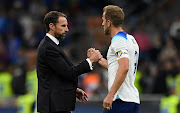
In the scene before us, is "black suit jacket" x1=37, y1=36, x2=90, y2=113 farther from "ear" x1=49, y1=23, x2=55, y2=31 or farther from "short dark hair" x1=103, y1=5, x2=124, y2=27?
"short dark hair" x1=103, y1=5, x2=124, y2=27

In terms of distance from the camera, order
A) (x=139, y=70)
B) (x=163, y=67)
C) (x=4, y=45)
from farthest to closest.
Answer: (x=4, y=45) < (x=139, y=70) < (x=163, y=67)

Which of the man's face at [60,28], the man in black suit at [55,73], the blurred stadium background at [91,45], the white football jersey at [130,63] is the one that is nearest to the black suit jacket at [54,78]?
the man in black suit at [55,73]

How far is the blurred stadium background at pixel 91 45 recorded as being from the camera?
11.1 m

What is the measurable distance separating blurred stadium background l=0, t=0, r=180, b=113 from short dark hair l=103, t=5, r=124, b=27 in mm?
5284

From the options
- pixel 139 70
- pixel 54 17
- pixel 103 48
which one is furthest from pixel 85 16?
pixel 54 17

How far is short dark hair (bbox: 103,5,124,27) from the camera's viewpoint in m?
5.57

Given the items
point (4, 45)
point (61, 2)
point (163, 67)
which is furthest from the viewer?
→ point (61, 2)

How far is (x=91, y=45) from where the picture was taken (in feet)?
44.4

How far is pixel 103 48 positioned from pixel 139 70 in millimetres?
1185

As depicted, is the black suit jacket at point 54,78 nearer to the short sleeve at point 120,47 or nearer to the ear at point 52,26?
the ear at point 52,26

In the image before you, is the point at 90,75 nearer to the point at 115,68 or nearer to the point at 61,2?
the point at 61,2

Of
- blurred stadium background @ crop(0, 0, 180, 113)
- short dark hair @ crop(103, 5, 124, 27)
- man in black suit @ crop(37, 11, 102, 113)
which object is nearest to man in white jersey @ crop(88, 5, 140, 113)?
short dark hair @ crop(103, 5, 124, 27)

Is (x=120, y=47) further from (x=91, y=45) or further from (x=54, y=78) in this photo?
(x=91, y=45)

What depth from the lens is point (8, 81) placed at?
40.4 ft
